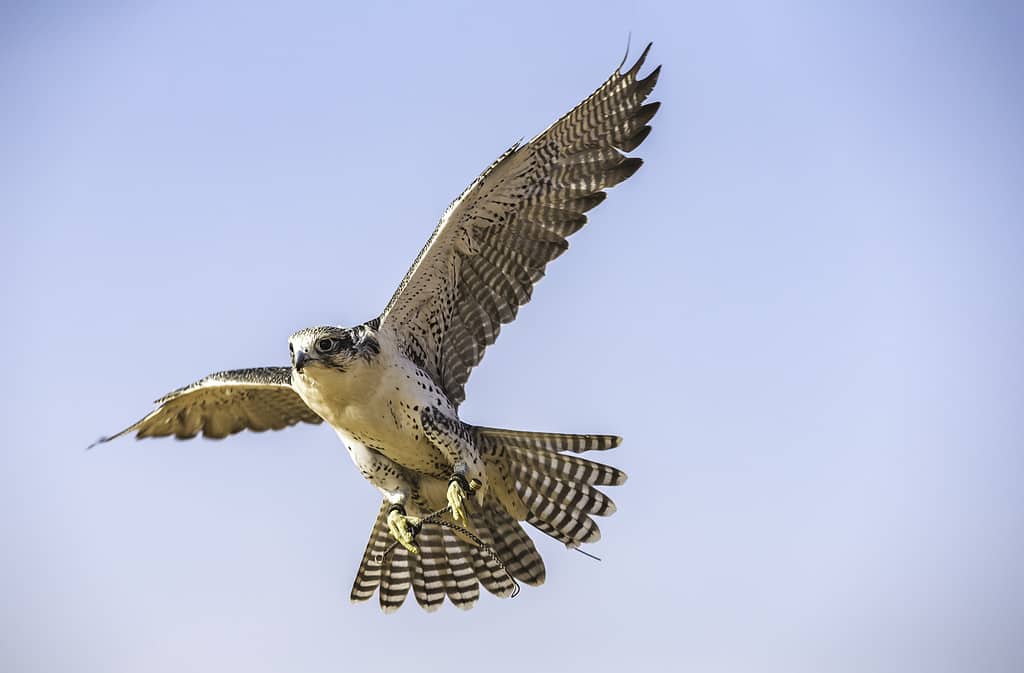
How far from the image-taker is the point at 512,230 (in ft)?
40.4

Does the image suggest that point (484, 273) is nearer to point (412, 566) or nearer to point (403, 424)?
point (403, 424)

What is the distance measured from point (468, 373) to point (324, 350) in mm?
1744

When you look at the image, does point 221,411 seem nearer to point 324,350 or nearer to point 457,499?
point 324,350

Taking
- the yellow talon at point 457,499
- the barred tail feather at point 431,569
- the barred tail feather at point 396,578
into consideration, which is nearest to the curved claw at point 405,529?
the yellow talon at point 457,499

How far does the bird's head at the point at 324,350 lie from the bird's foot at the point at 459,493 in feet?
3.96

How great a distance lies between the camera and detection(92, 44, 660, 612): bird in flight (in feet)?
38.4

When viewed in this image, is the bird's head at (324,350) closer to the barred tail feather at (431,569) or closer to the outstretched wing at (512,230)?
the outstretched wing at (512,230)

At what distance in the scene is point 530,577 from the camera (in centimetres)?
1284

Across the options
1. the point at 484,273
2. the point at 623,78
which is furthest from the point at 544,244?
the point at 623,78

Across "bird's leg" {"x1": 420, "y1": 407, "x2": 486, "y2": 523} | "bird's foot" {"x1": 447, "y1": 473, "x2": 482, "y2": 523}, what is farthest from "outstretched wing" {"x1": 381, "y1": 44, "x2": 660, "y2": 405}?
"bird's foot" {"x1": 447, "y1": 473, "x2": 482, "y2": 523}

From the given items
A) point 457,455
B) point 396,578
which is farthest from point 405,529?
point 396,578

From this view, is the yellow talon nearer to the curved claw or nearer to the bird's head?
the curved claw

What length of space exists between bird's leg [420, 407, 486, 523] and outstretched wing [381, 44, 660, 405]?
0.63 m

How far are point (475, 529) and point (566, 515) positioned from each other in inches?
30.7
